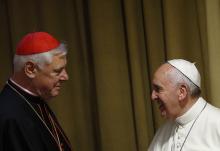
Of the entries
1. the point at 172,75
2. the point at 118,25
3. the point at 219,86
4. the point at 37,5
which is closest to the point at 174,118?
the point at 172,75

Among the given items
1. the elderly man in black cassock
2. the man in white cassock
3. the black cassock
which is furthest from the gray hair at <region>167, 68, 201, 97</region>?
the black cassock

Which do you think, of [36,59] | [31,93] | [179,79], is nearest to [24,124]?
[31,93]

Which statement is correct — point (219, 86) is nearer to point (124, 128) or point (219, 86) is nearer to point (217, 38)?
point (217, 38)

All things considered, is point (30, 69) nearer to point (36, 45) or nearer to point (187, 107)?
point (36, 45)

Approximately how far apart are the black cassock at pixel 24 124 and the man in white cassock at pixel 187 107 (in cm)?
66

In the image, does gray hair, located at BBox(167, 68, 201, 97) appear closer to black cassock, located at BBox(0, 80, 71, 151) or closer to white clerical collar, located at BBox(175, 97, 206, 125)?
white clerical collar, located at BBox(175, 97, 206, 125)

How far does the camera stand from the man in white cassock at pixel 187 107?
2.36 m

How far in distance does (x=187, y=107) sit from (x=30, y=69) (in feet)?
3.12

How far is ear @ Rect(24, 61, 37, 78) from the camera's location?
6.80ft

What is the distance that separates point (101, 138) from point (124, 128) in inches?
7.8

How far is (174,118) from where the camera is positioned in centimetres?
248

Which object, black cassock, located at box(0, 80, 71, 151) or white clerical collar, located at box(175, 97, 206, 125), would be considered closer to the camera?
black cassock, located at box(0, 80, 71, 151)

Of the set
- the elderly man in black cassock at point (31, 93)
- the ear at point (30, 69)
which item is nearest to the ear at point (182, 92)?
the elderly man in black cassock at point (31, 93)

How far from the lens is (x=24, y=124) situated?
201cm
